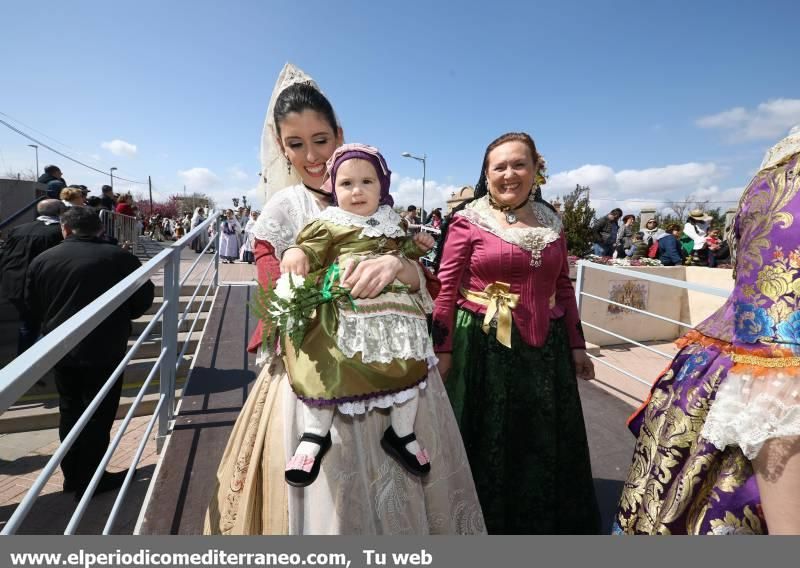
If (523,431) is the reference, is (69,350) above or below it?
above

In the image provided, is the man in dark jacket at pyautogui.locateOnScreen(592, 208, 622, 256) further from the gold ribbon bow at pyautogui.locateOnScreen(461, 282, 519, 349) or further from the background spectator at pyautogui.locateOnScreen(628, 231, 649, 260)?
the gold ribbon bow at pyautogui.locateOnScreen(461, 282, 519, 349)

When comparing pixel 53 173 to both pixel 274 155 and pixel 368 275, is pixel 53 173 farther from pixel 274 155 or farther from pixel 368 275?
pixel 368 275

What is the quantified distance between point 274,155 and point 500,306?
1.34m

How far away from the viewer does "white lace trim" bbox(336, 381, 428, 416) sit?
1.29m

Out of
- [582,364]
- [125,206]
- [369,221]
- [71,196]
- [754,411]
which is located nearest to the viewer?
[754,411]

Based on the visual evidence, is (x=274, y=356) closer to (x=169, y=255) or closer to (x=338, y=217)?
(x=338, y=217)

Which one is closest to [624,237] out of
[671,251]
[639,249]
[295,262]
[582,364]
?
[639,249]

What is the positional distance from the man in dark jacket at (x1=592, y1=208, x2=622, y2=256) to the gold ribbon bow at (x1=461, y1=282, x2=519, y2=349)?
33.1 ft

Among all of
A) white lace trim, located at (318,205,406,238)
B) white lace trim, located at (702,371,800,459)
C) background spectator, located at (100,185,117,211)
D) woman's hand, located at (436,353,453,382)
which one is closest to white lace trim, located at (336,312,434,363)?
white lace trim, located at (318,205,406,238)

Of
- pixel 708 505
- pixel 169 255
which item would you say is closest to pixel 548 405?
pixel 708 505

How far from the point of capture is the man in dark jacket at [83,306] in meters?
2.97

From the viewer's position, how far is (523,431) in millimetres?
1978

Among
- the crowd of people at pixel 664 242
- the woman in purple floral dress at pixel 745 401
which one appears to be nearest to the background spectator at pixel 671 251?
the crowd of people at pixel 664 242

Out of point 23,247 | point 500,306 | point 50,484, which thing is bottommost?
point 50,484
